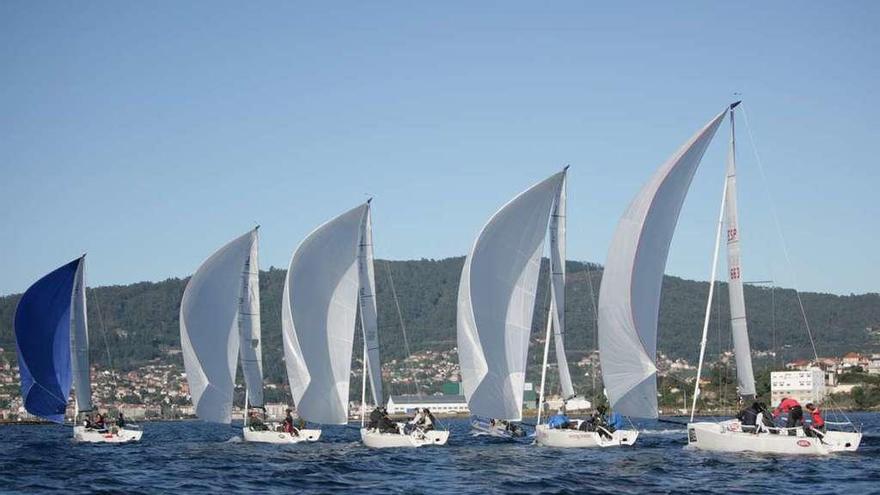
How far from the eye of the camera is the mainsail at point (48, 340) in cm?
6122

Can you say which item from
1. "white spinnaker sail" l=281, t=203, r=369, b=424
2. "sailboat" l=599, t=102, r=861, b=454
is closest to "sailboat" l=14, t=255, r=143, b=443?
"white spinnaker sail" l=281, t=203, r=369, b=424

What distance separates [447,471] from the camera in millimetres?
39875

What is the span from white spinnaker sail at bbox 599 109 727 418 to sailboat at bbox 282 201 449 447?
517 inches

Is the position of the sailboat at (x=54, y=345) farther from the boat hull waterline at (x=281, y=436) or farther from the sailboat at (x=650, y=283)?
the sailboat at (x=650, y=283)

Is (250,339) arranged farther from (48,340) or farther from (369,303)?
(48,340)

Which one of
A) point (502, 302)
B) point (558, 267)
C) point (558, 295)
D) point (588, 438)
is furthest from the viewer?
point (558, 267)

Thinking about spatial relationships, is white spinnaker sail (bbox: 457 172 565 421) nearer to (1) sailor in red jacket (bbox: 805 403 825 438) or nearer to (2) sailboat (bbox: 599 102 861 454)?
(2) sailboat (bbox: 599 102 861 454)

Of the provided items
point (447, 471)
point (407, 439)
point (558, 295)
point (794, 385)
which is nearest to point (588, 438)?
point (558, 295)

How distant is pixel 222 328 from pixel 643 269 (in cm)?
2274

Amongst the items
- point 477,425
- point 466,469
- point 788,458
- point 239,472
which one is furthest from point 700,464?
point 477,425

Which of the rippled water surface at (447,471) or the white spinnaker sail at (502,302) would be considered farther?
the white spinnaker sail at (502,302)

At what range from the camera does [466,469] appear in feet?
133

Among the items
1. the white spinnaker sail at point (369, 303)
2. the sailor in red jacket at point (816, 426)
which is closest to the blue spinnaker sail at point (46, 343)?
the white spinnaker sail at point (369, 303)

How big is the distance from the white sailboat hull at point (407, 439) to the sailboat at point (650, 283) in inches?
357
